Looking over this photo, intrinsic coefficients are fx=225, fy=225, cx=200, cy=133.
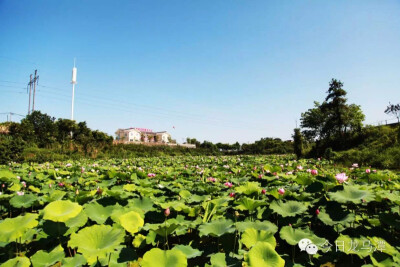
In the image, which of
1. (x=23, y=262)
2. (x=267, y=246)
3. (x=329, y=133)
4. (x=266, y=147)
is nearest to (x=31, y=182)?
(x=23, y=262)

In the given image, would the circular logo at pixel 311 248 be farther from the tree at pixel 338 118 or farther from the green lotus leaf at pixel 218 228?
the tree at pixel 338 118

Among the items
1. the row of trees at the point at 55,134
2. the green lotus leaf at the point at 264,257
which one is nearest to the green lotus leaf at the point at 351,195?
the green lotus leaf at the point at 264,257

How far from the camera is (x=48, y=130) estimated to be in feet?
66.1

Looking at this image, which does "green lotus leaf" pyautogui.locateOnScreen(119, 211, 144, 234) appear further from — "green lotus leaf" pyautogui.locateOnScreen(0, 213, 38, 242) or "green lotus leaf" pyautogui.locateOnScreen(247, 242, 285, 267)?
"green lotus leaf" pyautogui.locateOnScreen(247, 242, 285, 267)

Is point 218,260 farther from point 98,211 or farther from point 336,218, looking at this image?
point 98,211

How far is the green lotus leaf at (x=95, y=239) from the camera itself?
4.31 ft

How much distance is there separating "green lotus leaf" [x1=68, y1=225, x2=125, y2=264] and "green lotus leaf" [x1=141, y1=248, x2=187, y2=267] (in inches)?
9.2

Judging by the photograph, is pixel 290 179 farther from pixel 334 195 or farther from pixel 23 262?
pixel 23 262

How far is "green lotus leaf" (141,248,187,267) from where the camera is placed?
1.16 meters

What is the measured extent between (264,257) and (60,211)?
1.35m

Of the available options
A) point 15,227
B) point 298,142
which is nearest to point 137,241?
point 15,227

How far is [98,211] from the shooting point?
6.28ft

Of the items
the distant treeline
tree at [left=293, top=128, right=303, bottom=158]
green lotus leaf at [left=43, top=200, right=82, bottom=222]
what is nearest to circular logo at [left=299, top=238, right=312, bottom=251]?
green lotus leaf at [left=43, top=200, right=82, bottom=222]

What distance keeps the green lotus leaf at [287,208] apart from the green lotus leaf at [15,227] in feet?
5.62
